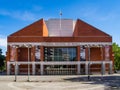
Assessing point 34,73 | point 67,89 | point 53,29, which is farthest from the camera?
point 53,29

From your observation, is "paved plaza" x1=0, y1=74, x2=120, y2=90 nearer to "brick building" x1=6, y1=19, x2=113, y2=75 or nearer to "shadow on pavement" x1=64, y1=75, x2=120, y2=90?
"shadow on pavement" x1=64, y1=75, x2=120, y2=90

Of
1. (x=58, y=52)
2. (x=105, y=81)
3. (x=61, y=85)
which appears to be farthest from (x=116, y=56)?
(x=61, y=85)

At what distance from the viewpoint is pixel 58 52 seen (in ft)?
307

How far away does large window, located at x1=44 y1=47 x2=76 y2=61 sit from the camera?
92781 mm

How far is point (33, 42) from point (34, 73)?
381 inches

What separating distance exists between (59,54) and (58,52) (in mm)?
768

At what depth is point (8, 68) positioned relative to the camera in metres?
90.7

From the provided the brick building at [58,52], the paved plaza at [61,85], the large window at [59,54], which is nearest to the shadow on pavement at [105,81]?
the paved plaza at [61,85]

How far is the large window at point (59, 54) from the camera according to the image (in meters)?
92.8

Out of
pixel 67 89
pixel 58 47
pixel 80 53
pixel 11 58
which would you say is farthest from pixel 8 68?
pixel 67 89

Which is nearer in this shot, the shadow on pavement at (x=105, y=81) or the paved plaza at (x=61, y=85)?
the paved plaza at (x=61, y=85)

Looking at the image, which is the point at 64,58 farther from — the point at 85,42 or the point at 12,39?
the point at 12,39

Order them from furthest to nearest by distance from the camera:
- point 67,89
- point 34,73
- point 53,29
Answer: point 53,29
point 34,73
point 67,89

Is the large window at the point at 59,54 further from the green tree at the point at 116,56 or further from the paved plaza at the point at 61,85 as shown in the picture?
the paved plaza at the point at 61,85
